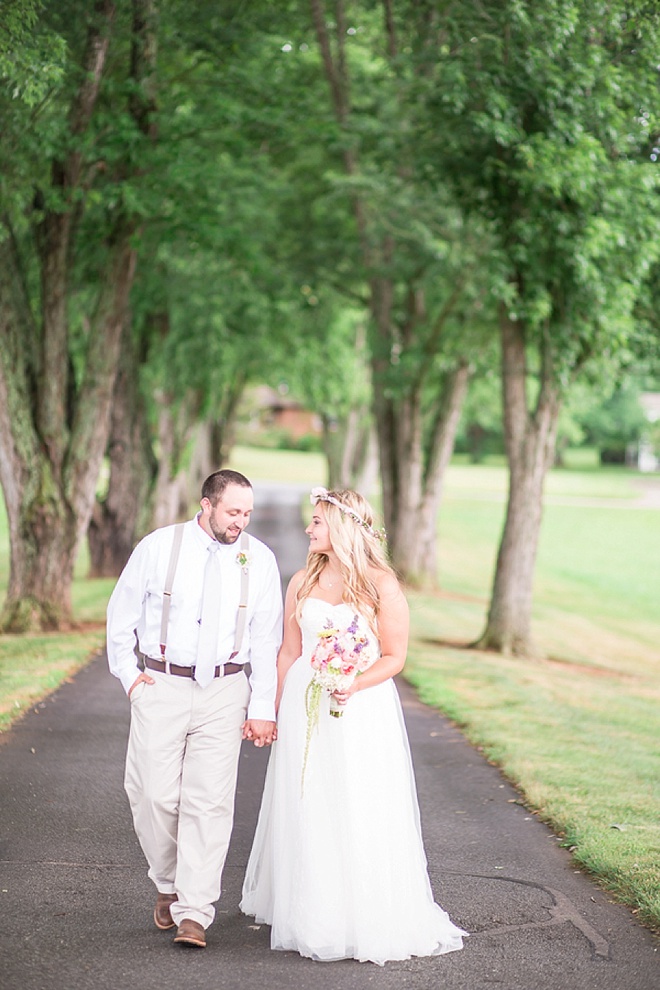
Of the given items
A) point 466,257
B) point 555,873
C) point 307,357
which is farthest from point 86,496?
point 307,357

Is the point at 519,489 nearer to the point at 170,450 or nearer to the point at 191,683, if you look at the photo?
the point at 170,450

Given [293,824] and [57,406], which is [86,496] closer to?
[57,406]

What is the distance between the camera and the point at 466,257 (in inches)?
820

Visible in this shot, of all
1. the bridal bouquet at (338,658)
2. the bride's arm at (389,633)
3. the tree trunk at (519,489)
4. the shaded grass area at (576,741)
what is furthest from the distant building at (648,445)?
the bridal bouquet at (338,658)

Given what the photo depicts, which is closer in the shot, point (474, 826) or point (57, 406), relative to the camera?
point (474, 826)

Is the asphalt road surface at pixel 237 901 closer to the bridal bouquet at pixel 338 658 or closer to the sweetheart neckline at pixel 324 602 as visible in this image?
the bridal bouquet at pixel 338 658

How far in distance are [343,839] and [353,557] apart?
4.22ft

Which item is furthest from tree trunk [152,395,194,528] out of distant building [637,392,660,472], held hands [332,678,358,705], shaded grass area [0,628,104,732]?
distant building [637,392,660,472]

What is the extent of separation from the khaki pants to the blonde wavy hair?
64cm

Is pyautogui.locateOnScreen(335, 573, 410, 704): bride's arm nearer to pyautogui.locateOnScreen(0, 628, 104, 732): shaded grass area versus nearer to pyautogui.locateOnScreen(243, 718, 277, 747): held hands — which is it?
pyautogui.locateOnScreen(243, 718, 277, 747): held hands

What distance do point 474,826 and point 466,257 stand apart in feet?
48.7

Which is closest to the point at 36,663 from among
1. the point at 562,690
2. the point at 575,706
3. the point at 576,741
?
the point at 576,741

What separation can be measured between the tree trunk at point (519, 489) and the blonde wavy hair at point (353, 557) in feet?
37.7

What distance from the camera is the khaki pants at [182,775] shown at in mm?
5312
